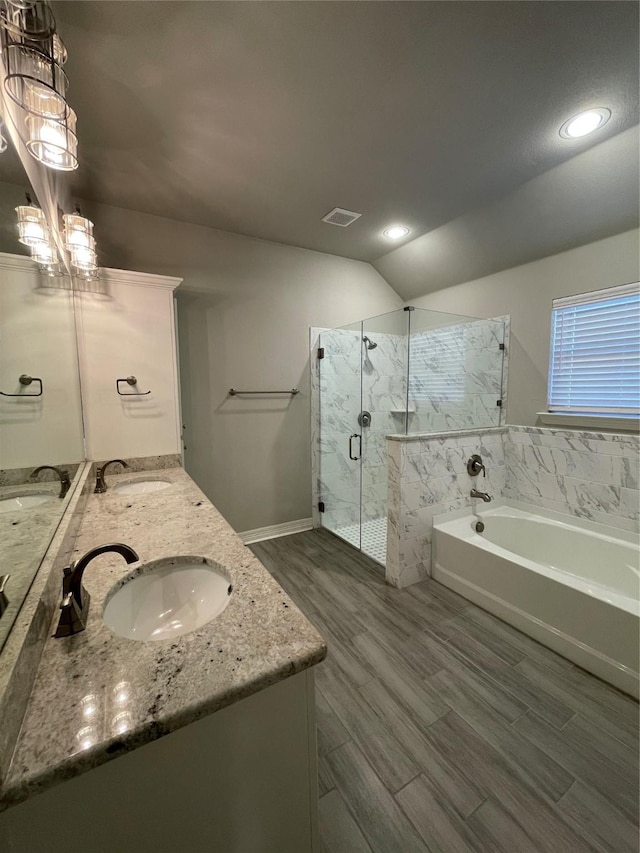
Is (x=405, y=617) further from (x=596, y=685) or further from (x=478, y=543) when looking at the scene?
(x=596, y=685)

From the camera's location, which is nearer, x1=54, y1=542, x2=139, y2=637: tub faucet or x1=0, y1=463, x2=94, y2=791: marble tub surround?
x1=0, y1=463, x2=94, y2=791: marble tub surround

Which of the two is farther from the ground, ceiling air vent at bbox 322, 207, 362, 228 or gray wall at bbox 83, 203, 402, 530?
ceiling air vent at bbox 322, 207, 362, 228

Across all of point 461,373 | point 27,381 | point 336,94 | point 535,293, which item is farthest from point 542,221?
point 27,381

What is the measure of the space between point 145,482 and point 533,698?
228 centimetres

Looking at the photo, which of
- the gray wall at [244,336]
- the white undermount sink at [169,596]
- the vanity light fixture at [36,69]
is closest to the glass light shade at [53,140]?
the vanity light fixture at [36,69]

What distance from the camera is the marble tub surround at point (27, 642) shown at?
0.50 meters

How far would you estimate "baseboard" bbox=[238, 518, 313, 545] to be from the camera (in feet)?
9.87

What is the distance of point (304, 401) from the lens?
318 cm

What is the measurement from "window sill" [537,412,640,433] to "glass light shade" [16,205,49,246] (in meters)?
3.26

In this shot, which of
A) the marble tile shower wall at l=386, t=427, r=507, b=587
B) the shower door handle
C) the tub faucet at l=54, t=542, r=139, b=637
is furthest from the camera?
the shower door handle

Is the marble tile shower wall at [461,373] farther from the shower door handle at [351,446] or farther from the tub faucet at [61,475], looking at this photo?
the tub faucet at [61,475]

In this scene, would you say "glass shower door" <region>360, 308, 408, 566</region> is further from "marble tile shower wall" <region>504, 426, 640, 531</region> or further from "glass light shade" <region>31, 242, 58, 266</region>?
"glass light shade" <region>31, 242, 58, 266</region>

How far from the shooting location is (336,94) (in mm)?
1421

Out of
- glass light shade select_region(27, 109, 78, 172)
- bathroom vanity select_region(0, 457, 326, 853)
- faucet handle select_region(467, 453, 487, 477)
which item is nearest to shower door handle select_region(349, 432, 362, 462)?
faucet handle select_region(467, 453, 487, 477)
